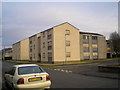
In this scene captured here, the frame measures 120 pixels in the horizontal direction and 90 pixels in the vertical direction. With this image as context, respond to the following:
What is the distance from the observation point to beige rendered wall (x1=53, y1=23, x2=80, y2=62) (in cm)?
4516

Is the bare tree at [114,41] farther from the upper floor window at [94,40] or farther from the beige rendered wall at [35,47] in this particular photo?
the beige rendered wall at [35,47]

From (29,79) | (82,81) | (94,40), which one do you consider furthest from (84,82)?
(94,40)

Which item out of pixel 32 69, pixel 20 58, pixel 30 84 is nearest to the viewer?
pixel 30 84

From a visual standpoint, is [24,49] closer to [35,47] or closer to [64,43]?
[35,47]

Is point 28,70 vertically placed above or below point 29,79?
above

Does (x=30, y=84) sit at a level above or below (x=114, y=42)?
below

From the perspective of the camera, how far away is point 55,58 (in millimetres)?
44469

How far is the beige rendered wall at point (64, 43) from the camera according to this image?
45.2 m

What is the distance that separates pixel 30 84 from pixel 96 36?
2162 inches

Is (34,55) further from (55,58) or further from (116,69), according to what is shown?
(116,69)

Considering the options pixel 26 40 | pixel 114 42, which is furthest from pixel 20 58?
pixel 114 42

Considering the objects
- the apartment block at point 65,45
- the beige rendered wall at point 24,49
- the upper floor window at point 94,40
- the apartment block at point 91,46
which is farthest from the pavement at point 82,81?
the beige rendered wall at point 24,49

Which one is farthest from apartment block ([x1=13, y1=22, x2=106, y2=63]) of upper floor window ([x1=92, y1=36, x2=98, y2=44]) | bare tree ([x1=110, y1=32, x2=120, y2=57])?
bare tree ([x1=110, y1=32, x2=120, y2=57])

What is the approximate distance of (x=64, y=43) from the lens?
152 feet
